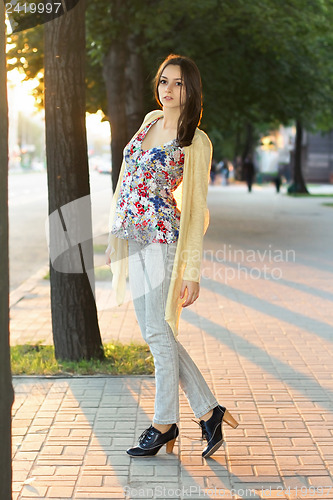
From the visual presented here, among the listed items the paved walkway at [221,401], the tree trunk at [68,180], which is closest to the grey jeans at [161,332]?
the paved walkway at [221,401]

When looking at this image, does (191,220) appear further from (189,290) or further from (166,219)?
(189,290)

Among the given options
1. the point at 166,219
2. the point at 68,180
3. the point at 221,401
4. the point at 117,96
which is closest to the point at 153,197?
the point at 166,219

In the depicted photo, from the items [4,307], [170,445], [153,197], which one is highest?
[153,197]

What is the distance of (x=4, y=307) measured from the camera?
3090 millimetres

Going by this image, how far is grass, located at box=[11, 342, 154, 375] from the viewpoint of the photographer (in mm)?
6094

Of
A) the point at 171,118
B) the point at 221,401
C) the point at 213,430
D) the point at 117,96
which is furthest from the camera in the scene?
the point at 117,96

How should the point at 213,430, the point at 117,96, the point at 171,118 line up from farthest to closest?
the point at 117,96 < the point at 213,430 < the point at 171,118

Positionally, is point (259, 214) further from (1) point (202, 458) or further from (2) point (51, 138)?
(1) point (202, 458)

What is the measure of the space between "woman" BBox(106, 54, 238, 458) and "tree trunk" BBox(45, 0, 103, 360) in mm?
2030

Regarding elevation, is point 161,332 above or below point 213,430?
above

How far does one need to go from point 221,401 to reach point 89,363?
134 cm

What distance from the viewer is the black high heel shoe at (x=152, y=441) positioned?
168 inches

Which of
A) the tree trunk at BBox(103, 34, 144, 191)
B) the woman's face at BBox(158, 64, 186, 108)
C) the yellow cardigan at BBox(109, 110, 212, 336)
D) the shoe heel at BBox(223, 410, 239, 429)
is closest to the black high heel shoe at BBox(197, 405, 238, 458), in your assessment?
the shoe heel at BBox(223, 410, 239, 429)

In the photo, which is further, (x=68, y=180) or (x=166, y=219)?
(x=68, y=180)
